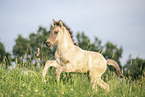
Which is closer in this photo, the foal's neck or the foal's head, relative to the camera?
the foal's head

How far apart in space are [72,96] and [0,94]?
2056mm

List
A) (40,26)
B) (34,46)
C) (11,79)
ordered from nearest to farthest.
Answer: (11,79) < (34,46) < (40,26)

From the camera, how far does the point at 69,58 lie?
5609mm

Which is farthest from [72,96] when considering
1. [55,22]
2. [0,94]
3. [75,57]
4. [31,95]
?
[55,22]

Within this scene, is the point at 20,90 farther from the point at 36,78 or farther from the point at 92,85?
the point at 92,85

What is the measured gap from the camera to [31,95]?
15.2 ft

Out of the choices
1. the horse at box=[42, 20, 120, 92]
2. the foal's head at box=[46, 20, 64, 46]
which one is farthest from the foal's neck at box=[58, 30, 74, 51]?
the foal's head at box=[46, 20, 64, 46]

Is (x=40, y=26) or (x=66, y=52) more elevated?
(x=40, y=26)

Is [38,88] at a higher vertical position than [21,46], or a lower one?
lower

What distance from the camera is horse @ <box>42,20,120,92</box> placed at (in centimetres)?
555

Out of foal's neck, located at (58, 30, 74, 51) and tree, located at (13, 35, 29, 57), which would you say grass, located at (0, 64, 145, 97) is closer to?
foal's neck, located at (58, 30, 74, 51)

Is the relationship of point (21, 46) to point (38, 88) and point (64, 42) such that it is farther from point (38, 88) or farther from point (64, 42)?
point (38, 88)

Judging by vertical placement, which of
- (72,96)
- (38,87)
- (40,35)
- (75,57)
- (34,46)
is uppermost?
(40,35)

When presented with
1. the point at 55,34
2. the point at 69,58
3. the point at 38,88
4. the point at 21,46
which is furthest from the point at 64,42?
the point at 21,46
